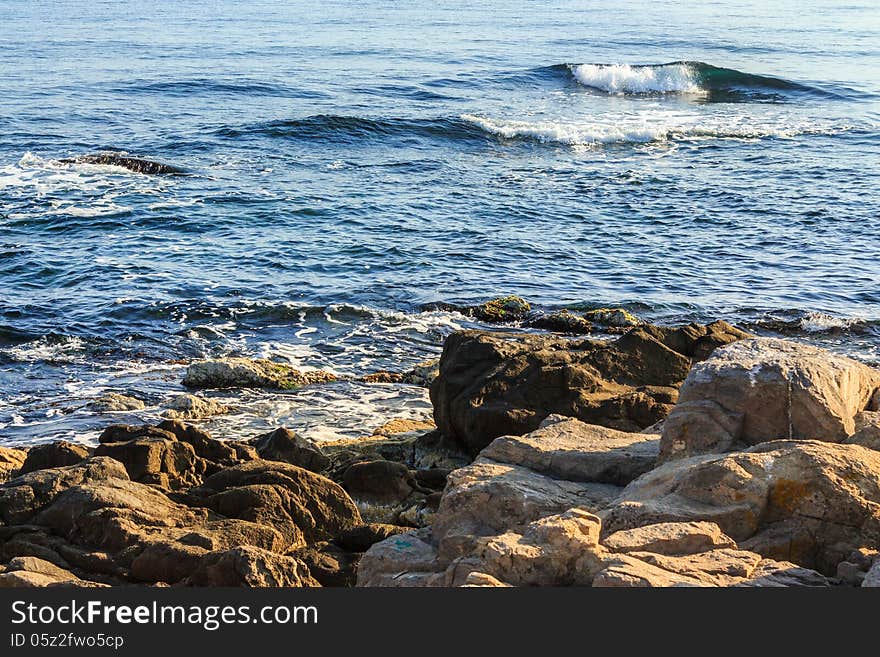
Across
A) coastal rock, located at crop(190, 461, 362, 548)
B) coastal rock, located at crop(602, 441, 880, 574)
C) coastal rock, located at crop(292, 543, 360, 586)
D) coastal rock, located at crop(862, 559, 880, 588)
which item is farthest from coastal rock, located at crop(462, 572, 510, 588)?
coastal rock, located at crop(190, 461, 362, 548)

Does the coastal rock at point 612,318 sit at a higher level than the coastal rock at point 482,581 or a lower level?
lower

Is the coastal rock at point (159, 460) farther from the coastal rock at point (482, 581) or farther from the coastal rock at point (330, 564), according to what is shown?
the coastal rock at point (482, 581)

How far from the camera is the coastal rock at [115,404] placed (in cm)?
1324

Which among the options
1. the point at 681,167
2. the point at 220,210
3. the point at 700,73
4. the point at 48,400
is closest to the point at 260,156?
the point at 220,210

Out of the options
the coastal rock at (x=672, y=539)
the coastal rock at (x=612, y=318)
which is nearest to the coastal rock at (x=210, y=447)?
the coastal rock at (x=672, y=539)

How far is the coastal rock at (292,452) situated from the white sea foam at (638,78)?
3344 cm

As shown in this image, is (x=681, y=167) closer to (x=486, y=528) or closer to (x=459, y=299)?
(x=459, y=299)

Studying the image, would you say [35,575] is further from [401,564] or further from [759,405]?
[759,405]

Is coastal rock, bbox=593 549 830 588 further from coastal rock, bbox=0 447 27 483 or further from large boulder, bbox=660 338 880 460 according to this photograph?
coastal rock, bbox=0 447 27 483

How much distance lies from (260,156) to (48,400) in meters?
16.0

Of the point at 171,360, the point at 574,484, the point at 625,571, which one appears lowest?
the point at 171,360

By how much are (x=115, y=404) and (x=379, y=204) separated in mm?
11975

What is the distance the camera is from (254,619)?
4.99 metres

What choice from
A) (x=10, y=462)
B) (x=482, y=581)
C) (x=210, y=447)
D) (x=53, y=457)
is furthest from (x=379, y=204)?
(x=482, y=581)
